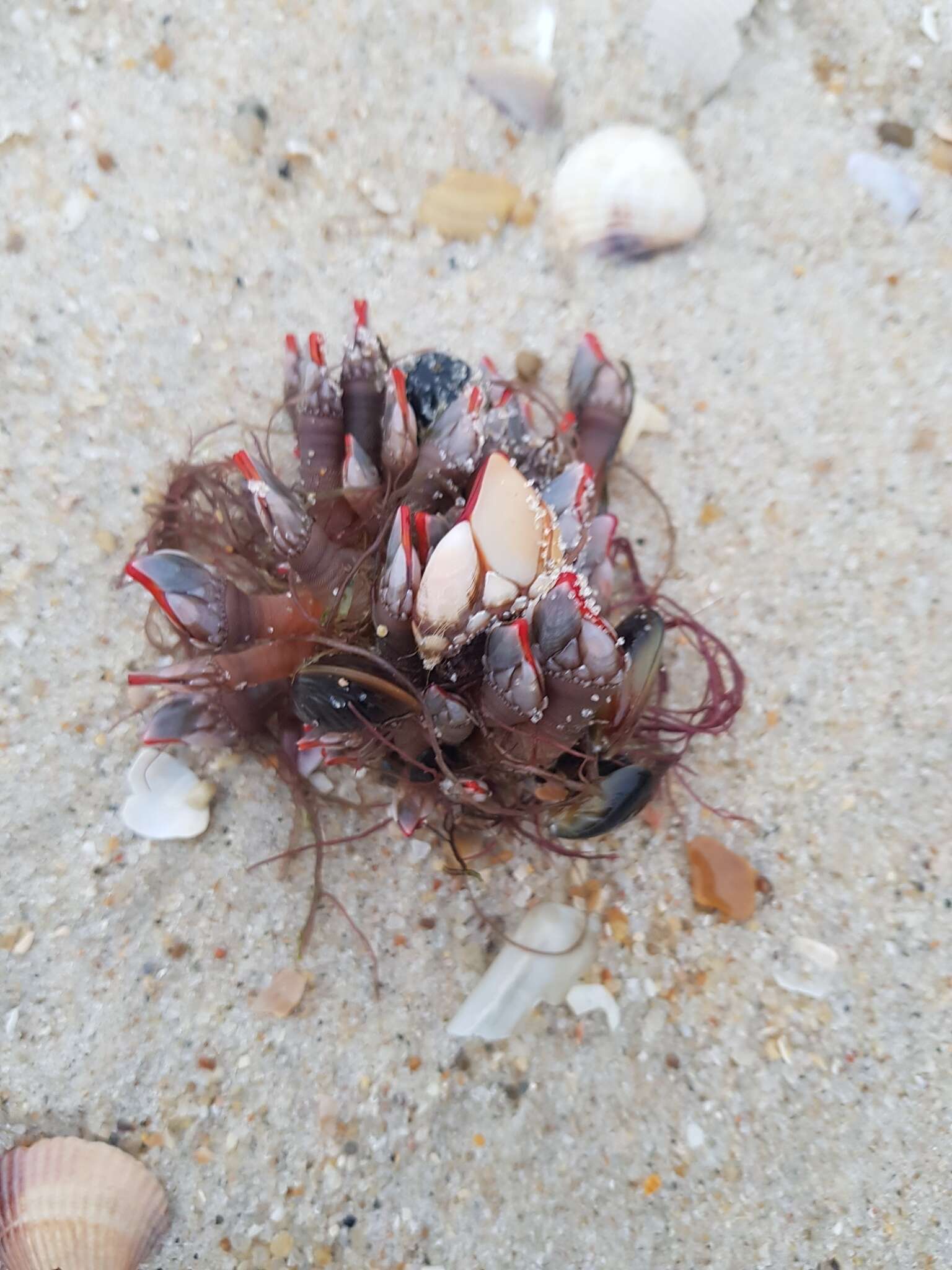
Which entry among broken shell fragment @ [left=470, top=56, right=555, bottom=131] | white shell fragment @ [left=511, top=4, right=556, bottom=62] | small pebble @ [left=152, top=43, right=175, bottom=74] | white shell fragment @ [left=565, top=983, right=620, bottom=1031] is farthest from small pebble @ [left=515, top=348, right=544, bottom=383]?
white shell fragment @ [left=565, top=983, right=620, bottom=1031]

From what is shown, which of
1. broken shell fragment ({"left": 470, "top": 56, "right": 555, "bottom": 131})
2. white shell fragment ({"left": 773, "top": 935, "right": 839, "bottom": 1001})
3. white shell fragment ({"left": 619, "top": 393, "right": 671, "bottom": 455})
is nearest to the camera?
white shell fragment ({"left": 773, "top": 935, "right": 839, "bottom": 1001})

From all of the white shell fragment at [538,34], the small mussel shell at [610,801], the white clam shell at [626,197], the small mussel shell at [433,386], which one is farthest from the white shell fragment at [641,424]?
the white shell fragment at [538,34]

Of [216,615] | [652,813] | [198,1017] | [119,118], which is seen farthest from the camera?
[119,118]

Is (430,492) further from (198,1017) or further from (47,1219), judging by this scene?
(47,1219)

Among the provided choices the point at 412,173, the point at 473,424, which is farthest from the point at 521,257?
the point at 473,424

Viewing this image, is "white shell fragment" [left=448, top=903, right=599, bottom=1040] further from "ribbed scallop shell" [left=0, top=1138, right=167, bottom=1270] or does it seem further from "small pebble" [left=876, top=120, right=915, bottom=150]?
"small pebble" [left=876, top=120, right=915, bottom=150]
